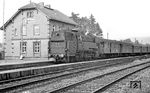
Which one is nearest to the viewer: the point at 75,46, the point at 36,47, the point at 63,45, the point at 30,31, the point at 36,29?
the point at 63,45

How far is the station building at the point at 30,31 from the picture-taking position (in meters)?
34.4

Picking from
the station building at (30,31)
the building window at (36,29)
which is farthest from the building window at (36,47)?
the building window at (36,29)

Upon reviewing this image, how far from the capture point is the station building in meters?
34.4

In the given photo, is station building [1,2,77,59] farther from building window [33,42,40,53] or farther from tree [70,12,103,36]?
tree [70,12,103,36]

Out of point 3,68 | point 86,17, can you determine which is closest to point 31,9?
point 3,68

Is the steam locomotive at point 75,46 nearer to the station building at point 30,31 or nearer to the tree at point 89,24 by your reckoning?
the station building at point 30,31

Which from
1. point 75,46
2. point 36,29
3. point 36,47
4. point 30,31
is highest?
point 36,29

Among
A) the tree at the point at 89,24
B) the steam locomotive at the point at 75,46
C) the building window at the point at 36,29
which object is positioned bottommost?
the steam locomotive at the point at 75,46

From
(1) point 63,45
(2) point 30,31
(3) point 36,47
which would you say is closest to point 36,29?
(2) point 30,31

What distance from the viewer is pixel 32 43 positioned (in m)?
35.5

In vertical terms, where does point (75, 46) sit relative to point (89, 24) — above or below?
below

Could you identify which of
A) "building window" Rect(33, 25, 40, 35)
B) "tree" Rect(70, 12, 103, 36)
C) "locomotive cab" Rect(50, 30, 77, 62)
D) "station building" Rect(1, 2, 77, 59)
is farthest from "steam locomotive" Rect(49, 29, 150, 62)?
"tree" Rect(70, 12, 103, 36)

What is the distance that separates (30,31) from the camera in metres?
36.1

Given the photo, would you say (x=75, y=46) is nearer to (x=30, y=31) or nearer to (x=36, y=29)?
(x=36, y=29)
